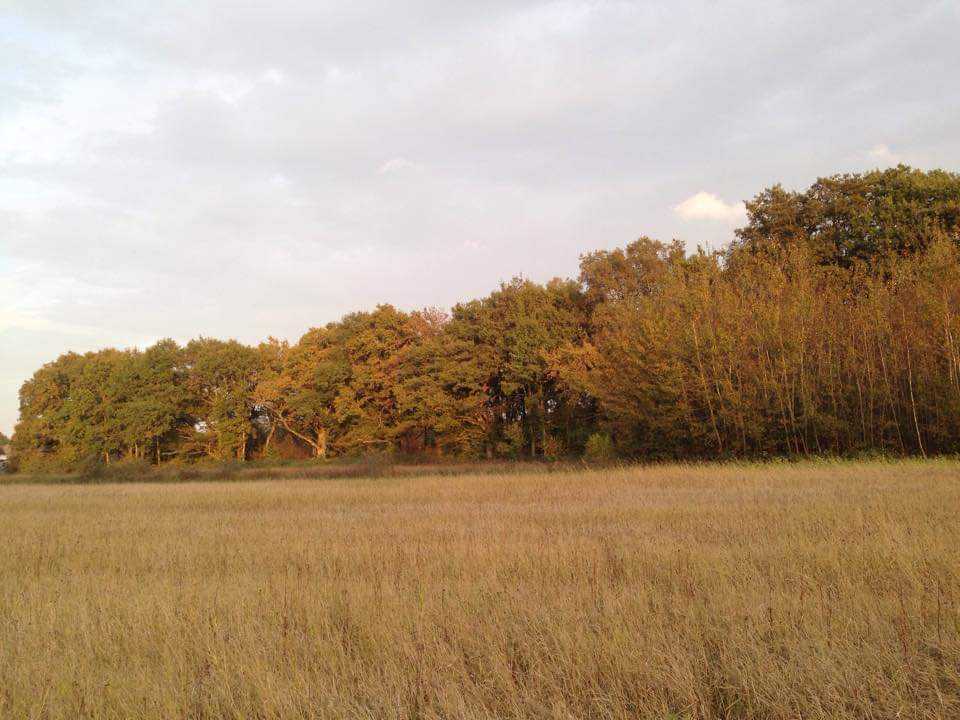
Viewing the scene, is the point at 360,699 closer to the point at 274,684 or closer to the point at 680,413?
the point at 274,684

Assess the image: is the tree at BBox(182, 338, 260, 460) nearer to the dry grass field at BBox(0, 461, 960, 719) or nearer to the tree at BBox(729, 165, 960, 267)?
the tree at BBox(729, 165, 960, 267)

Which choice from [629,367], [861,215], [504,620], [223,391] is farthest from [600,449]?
[223,391]

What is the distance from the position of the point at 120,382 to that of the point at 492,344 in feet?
121

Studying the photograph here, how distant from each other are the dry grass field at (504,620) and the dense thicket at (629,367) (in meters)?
15.1

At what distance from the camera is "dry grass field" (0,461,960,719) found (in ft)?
12.4

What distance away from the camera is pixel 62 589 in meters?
7.03

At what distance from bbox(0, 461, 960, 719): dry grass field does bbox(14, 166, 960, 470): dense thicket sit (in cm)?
1505

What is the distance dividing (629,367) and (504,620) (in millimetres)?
24902

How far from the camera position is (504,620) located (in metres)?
5.07

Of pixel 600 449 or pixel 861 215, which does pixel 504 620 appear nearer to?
pixel 600 449

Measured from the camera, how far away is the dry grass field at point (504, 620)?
12.4 ft

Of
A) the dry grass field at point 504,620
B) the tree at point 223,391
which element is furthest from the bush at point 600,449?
the tree at point 223,391

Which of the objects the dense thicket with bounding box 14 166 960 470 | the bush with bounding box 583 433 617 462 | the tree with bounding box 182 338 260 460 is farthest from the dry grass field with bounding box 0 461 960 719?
the tree with bounding box 182 338 260 460

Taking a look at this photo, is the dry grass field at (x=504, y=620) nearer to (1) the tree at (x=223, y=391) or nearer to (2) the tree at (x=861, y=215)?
(2) the tree at (x=861, y=215)
